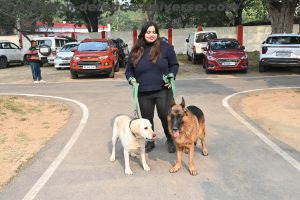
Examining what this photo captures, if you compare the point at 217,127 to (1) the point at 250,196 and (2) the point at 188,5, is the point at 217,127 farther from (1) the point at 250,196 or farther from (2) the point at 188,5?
(2) the point at 188,5

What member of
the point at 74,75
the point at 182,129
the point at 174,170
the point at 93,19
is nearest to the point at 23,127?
the point at 174,170

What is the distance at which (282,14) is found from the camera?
66.0ft

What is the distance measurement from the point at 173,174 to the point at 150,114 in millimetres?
1126

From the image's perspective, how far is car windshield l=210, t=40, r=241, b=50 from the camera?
19.1 metres

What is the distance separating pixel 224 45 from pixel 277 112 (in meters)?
10.3

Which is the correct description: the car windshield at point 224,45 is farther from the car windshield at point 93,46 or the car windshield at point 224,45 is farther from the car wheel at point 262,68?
the car windshield at point 93,46

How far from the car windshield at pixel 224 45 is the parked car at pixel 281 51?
5.56 feet

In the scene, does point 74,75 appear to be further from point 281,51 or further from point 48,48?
point 281,51

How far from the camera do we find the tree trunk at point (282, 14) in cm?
1986

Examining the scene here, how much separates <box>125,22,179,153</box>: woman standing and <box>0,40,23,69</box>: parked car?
73.7 feet

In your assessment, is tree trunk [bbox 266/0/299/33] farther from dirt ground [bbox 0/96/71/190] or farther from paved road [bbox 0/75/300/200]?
dirt ground [bbox 0/96/71/190]

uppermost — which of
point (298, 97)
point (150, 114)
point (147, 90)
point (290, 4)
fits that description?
point (290, 4)

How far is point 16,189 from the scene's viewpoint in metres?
4.95

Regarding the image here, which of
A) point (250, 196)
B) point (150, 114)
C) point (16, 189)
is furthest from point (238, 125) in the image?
point (16, 189)
